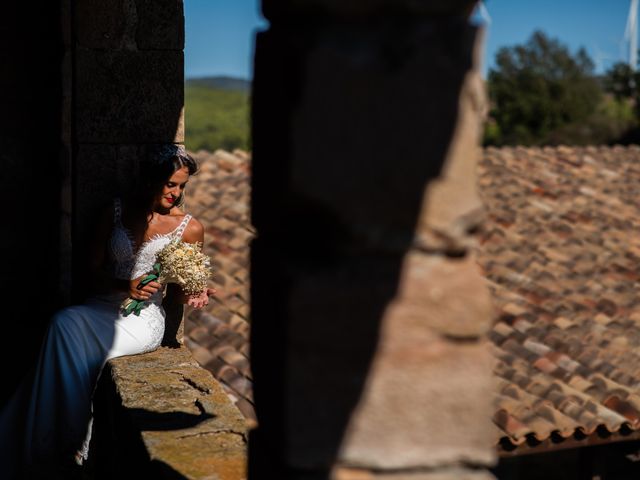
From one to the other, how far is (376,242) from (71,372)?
286cm

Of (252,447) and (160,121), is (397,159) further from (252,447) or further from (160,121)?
(160,121)

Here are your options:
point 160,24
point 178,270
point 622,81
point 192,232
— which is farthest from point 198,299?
point 622,81

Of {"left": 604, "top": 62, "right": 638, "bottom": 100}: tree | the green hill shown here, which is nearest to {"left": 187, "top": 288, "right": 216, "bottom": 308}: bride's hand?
the green hill

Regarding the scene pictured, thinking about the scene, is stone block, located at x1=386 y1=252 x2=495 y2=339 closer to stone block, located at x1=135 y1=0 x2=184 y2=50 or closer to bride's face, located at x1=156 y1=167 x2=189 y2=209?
bride's face, located at x1=156 y1=167 x2=189 y2=209

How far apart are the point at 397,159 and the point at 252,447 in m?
0.68

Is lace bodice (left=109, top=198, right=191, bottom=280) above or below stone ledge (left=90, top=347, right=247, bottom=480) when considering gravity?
above

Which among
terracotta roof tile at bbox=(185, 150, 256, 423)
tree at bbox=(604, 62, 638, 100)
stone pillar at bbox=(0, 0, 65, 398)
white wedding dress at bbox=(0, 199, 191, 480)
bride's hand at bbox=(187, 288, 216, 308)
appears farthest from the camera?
tree at bbox=(604, 62, 638, 100)

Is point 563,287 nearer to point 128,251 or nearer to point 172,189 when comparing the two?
point 172,189

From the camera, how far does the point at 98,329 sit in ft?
13.7

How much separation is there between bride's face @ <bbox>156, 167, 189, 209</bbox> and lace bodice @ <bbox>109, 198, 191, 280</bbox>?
6.0 inches

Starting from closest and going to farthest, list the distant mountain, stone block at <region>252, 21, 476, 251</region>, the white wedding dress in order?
stone block at <region>252, 21, 476, 251</region>, the white wedding dress, the distant mountain

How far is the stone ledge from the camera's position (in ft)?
9.82

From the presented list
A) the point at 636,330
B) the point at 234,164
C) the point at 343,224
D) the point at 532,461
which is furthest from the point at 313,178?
the point at 532,461

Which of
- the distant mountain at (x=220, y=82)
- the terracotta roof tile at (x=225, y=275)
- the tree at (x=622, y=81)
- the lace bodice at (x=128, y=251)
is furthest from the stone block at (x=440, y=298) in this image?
the distant mountain at (x=220, y=82)
